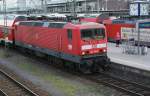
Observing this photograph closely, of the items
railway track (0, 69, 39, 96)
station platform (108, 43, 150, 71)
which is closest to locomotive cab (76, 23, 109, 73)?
station platform (108, 43, 150, 71)

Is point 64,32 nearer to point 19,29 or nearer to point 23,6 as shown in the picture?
point 19,29

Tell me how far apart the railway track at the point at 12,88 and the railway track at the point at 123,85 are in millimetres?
4064

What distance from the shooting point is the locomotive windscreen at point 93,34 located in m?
21.5

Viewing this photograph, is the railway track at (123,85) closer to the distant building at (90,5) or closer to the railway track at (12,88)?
the railway track at (12,88)

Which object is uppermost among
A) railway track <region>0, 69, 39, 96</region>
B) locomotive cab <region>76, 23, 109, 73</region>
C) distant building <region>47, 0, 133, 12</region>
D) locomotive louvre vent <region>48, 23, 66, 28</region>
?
distant building <region>47, 0, 133, 12</region>

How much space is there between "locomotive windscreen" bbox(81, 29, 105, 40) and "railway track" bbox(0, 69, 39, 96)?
15.9ft

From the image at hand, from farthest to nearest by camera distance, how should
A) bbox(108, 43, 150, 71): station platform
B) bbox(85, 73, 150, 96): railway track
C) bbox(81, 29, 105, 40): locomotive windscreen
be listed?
bbox(108, 43, 150, 71): station platform → bbox(81, 29, 105, 40): locomotive windscreen → bbox(85, 73, 150, 96): railway track

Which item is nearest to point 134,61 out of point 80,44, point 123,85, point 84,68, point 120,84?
point 84,68

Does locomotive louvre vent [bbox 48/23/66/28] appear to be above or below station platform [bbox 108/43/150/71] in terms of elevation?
above

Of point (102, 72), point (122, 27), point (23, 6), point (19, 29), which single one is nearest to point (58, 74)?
point (102, 72)

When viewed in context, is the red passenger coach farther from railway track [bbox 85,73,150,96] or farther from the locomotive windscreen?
railway track [bbox 85,73,150,96]

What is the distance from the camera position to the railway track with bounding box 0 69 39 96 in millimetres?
17719

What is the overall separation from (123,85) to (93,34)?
446 centimetres

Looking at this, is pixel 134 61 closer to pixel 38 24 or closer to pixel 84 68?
pixel 84 68
